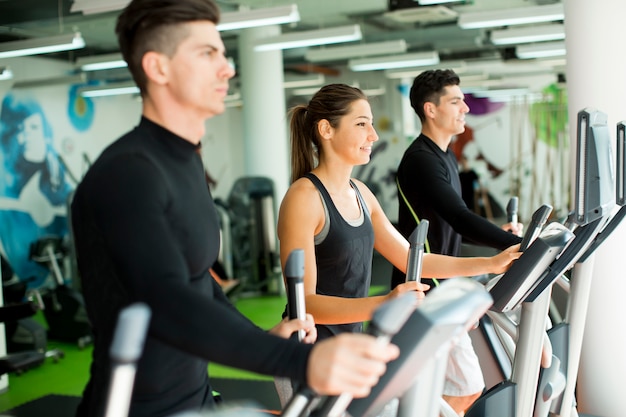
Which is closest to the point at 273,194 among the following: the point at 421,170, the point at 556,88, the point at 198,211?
the point at 556,88

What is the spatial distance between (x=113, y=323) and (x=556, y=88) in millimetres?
10425

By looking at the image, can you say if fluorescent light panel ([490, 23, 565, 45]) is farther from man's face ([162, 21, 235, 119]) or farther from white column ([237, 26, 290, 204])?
man's face ([162, 21, 235, 119])

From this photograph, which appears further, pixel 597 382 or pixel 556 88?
pixel 556 88

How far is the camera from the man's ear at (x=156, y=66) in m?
1.41

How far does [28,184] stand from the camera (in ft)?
24.0

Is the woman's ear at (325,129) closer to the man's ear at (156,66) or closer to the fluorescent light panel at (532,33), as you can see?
the man's ear at (156,66)

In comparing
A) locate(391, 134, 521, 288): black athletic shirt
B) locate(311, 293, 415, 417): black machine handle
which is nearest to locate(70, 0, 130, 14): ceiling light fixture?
locate(391, 134, 521, 288): black athletic shirt

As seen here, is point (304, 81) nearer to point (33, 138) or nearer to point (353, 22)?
point (353, 22)

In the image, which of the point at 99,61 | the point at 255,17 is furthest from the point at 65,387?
the point at 99,61

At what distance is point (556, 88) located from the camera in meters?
10.9

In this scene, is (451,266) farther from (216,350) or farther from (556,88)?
(556,88)

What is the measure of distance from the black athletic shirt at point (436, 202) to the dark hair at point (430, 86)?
0.18m

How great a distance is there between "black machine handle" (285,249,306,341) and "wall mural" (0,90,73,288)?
589 cm

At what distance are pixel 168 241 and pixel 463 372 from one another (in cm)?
206
